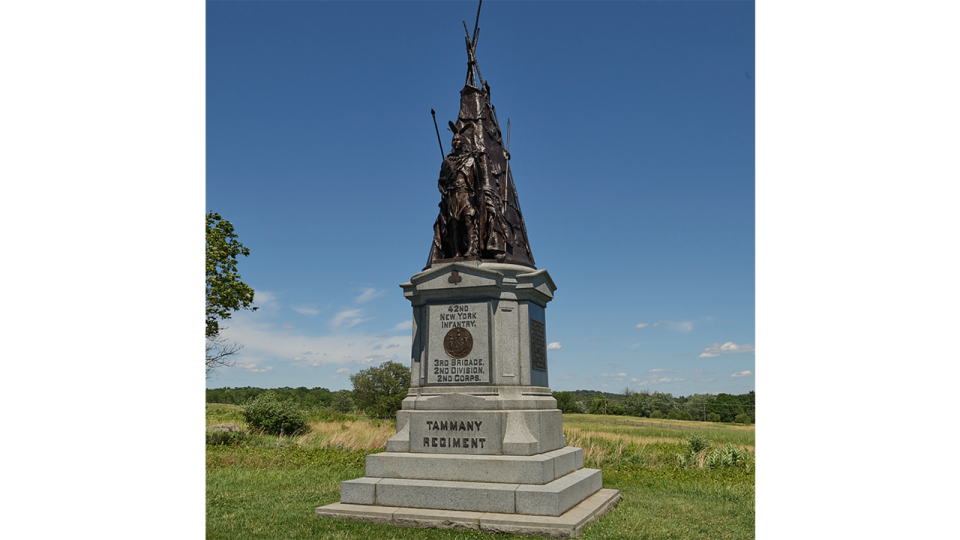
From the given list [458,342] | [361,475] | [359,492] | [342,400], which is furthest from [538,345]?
[342,400]

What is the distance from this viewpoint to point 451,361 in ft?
32.3

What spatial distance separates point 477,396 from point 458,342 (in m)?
0.95

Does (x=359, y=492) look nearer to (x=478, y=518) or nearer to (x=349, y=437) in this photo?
(x=478, y=518)

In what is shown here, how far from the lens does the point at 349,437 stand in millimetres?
18578

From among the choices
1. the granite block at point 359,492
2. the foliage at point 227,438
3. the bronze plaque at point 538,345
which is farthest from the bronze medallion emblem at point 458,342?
the foliage at point 227,438

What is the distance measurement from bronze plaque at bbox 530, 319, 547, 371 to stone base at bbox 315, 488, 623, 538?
2309 mm

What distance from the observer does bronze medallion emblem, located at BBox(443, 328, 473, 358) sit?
977 centimetres

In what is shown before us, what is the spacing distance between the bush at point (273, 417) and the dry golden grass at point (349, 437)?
623 mm

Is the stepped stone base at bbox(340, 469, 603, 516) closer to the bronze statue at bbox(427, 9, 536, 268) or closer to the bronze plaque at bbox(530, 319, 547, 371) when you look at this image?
the bronze plaque at bbox(530, 319, 547, 371)

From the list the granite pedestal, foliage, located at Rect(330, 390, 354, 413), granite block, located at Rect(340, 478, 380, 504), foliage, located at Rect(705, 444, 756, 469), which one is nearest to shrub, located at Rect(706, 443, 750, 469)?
foliage, located at Rect(705, 444, 756, 469)

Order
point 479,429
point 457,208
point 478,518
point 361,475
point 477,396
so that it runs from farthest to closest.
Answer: point 361,475
point 457,208
point 477,396
point 479,429
point 478,518

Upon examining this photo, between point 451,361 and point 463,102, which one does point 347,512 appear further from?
point 463,102
